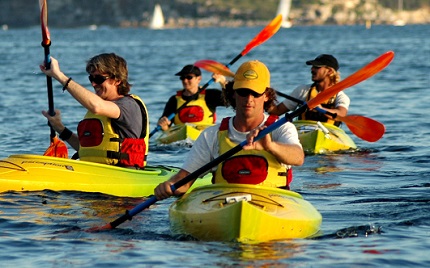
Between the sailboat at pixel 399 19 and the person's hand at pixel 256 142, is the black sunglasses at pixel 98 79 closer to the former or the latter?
the person's hand at pixel 256 142

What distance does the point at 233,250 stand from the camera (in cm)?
741

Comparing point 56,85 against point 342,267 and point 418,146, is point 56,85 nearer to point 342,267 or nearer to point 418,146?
point 418,146

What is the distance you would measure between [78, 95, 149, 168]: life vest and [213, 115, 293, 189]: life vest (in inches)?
76.9

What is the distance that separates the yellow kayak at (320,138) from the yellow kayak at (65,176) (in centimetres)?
446

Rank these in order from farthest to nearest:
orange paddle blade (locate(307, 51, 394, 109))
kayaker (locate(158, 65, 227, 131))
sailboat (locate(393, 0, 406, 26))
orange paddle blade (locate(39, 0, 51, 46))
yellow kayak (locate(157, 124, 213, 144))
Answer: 1. sailboat (locate(393, 0, 406, 26))
2. kayaker (locate(158, 65, 227, 131))
3. yellow kayak (locate(157, 124, 213, 144))
4. orange paddle blade (locate(39, 0, 51, 46))
5. orange paddle blade (locate(307, 51, 394, 109))

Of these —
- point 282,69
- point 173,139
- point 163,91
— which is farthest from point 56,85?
point 173,139

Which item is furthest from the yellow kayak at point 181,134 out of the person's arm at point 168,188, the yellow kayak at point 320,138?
the person's arm at point 168,188

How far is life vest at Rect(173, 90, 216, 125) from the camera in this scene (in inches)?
609

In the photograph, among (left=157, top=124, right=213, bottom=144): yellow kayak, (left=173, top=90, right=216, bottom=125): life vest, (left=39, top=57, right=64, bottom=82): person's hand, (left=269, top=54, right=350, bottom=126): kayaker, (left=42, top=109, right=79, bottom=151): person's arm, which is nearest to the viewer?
(left=39, top=57, right=64, bottom=82): person's hand

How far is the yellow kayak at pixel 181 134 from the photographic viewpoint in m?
14.9

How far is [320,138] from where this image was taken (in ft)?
45.5

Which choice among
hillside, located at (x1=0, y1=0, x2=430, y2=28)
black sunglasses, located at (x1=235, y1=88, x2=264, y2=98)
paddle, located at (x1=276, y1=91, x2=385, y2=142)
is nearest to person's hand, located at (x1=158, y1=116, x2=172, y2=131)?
paddle, located at (x1=276, y1=91, x2=385, y2=142)

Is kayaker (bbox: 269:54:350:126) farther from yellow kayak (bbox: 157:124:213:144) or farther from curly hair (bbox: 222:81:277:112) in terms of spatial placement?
curly hair (bbox: 222:81:277:112)

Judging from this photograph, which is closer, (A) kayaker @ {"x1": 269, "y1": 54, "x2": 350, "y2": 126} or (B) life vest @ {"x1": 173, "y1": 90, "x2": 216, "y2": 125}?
(A) kayaker @ {"x1": 269, "y1": 54, "x2": 350, "y2": 126}
